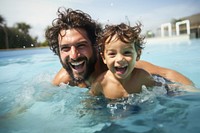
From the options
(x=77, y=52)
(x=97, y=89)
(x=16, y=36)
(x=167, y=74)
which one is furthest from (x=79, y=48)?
(x=16, y=36)

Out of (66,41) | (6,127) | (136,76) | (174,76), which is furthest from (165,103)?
(6,127)

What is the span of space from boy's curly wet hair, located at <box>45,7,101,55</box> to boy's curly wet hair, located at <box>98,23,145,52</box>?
39 cm

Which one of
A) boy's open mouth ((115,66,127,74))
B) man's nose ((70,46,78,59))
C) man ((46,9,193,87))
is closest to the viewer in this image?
boy's open mouth ((115,66,127,74))

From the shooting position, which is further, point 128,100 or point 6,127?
point 128,100

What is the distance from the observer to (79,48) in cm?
311

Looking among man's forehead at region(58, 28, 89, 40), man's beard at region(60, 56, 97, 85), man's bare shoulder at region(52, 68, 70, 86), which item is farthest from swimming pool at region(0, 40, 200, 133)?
man's forehead at region(58, 28, 89, 40)

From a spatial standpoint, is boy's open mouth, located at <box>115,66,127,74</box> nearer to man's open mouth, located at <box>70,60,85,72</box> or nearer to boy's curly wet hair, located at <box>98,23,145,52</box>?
boy's curly wet hair, located at <box>98,23,145,52</box>

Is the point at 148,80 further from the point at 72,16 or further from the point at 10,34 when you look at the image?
the point at 10,34

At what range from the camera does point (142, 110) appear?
8.47 feet

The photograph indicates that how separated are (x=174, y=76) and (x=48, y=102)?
6.74ft

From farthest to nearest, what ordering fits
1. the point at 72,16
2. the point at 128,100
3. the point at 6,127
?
1. the point at 72,16
2. the point at 128,100
3. the point at 6,127

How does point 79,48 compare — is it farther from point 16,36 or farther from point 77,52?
point 16,36

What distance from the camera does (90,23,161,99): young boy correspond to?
269 cm

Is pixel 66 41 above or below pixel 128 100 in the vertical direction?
above
